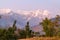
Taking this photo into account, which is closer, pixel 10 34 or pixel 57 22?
pixel 10 34

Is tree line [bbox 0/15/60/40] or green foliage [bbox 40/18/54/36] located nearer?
tree line [bbox 0/15/60/40]

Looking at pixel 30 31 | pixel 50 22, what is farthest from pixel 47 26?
pixel 30 31

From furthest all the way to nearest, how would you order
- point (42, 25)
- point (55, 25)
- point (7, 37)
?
1. point (42, 25)
2. point (55, 25)
3. point (7, 37)

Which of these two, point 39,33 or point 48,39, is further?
point 39,33

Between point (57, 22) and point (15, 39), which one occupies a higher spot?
point (57, 22)

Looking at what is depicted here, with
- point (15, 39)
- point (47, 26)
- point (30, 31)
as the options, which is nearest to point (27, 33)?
point (30, 31)

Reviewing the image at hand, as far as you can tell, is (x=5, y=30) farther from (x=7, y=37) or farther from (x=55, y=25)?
(x=55, y=25)

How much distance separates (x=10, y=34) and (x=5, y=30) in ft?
1.35

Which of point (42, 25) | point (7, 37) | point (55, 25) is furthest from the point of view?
point (42, 25)

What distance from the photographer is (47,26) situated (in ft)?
45.1

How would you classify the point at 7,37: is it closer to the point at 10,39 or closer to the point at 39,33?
the point at 10,39

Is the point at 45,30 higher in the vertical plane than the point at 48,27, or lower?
lower

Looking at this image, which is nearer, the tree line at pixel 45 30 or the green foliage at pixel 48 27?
the tree line at pixel 45 30

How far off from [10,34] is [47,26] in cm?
318
